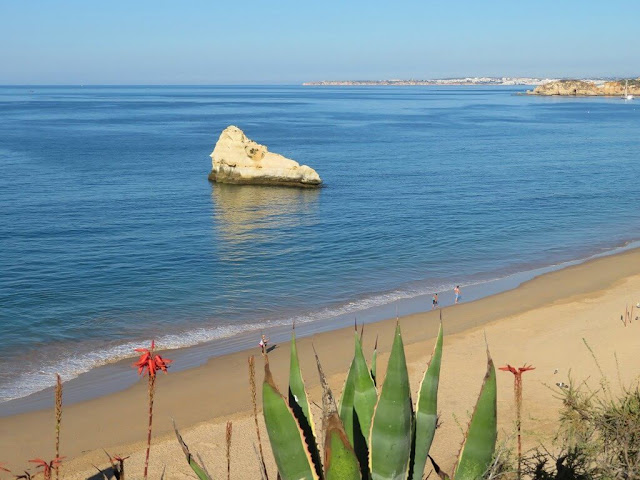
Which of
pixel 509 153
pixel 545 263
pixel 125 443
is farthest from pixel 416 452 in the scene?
pixel 509 153

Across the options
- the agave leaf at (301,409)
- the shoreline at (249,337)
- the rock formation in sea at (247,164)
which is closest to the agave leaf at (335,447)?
the agave leaf at (301,409)

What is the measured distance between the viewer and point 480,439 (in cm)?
470

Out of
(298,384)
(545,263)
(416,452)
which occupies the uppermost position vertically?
(298,384)

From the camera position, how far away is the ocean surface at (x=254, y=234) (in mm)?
23094

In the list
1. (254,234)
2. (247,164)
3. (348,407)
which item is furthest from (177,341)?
(247,164)

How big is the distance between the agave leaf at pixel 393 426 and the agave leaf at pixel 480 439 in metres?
0.41

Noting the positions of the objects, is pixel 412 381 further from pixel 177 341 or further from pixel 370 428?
pixel 370 428

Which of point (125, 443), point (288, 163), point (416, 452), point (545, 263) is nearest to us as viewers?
point (416, 452)

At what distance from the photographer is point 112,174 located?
5684 cm

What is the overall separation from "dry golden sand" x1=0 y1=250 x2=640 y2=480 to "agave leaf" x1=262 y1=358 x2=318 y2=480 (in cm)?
597

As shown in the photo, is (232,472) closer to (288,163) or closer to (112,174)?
(288,163)

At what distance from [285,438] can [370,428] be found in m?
0.55

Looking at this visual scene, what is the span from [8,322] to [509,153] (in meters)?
56.9

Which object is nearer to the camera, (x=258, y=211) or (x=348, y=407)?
(x=348, y=407)
